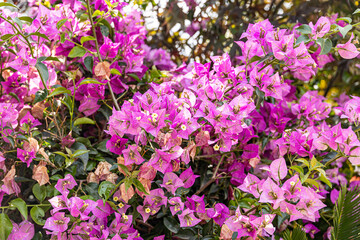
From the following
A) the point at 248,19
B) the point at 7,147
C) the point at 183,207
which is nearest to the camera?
the point at 183,207

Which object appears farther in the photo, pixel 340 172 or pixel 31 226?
pixel 340 172

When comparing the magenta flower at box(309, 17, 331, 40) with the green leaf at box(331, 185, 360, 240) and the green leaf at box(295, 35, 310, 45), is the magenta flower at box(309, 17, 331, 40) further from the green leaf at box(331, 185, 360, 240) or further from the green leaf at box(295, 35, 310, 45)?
the green leaf at box(331, 185, 360, 240)

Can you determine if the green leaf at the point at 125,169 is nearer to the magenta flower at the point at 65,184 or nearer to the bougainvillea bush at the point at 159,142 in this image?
the bougainvillea bush at the point at 159,142

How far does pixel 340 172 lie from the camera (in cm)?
136

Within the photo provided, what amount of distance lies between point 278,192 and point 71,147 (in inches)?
19.3

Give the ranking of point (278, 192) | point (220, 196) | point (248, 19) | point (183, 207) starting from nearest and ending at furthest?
point (278, 192) < point (183, 207) < point (220, 196) < point (248, 19)

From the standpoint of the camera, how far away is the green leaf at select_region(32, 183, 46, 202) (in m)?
0.83

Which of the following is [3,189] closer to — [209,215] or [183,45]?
[209,215]

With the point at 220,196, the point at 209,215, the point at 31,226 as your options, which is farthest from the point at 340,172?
the point at 31,226

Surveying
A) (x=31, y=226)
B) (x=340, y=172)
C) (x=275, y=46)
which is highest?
(x=275, y=46)

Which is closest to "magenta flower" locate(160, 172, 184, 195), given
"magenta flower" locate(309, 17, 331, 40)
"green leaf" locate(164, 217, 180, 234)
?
"green leaf" locate(164, 217, 180, 234)

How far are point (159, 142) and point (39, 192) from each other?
0.31 metres

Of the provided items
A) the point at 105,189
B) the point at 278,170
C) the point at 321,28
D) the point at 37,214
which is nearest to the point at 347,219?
the point at 278,170

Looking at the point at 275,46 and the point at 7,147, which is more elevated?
the point at 275,46
